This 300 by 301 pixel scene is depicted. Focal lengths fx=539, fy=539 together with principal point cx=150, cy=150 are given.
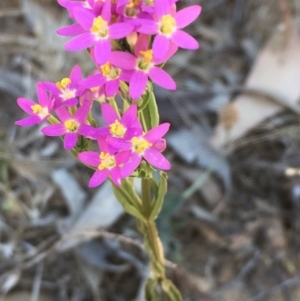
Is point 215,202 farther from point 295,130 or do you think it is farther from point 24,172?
point 24,172

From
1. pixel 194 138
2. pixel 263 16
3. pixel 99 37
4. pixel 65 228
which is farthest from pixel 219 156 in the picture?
pixel 99 37

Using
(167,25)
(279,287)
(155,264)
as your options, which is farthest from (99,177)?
(279,287)

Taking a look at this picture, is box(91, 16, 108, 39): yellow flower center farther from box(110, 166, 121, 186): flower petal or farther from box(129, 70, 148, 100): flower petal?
box(110, 166, 121, 186): flower petal

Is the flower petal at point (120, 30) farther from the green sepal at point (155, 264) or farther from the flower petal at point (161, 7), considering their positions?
the green sepal at point (155, 264)

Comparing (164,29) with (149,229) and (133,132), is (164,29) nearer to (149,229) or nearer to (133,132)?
(133,132)

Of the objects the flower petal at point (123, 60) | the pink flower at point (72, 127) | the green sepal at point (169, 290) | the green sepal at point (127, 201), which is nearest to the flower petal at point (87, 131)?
A: the pink flower at point (72, 127)

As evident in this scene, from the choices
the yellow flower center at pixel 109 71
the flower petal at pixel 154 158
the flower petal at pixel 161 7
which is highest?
the flower petal at pixel 161 7
